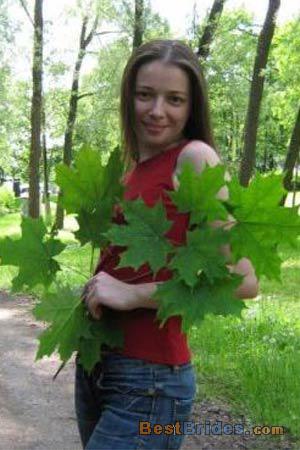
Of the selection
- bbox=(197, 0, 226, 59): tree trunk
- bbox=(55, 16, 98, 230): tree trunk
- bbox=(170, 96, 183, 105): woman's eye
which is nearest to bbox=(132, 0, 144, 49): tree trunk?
bbox=(197, 0, 226, 59): tree trunk

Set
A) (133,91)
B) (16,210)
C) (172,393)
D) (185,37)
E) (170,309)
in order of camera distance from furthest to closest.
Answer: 1. (16,210)
2. (185,37)
3. (133,91)
4. (172,393)
5. (170,309)

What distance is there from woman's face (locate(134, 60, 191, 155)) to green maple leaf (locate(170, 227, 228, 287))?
1.44 feet

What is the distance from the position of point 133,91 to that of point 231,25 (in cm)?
1716

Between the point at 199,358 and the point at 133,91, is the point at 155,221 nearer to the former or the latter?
the point at 133,91

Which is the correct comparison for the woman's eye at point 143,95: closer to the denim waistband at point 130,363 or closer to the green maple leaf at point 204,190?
the green maple leaf at point 204,190

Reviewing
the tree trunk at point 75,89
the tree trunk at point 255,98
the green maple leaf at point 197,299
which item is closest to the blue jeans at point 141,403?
the green maple leaf at point 197,299

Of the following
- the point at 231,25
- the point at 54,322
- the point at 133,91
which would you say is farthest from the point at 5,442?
the point at 231,25

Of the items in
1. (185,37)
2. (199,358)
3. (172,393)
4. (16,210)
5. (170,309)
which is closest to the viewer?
(170,309)

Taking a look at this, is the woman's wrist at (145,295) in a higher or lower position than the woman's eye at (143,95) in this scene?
lower

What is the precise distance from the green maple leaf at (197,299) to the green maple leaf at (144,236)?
0.07 meters

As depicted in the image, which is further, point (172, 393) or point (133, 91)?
point (133, 91)

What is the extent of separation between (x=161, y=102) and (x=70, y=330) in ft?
2.32

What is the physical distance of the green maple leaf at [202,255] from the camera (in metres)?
1.53

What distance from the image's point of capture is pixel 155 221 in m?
1.58
